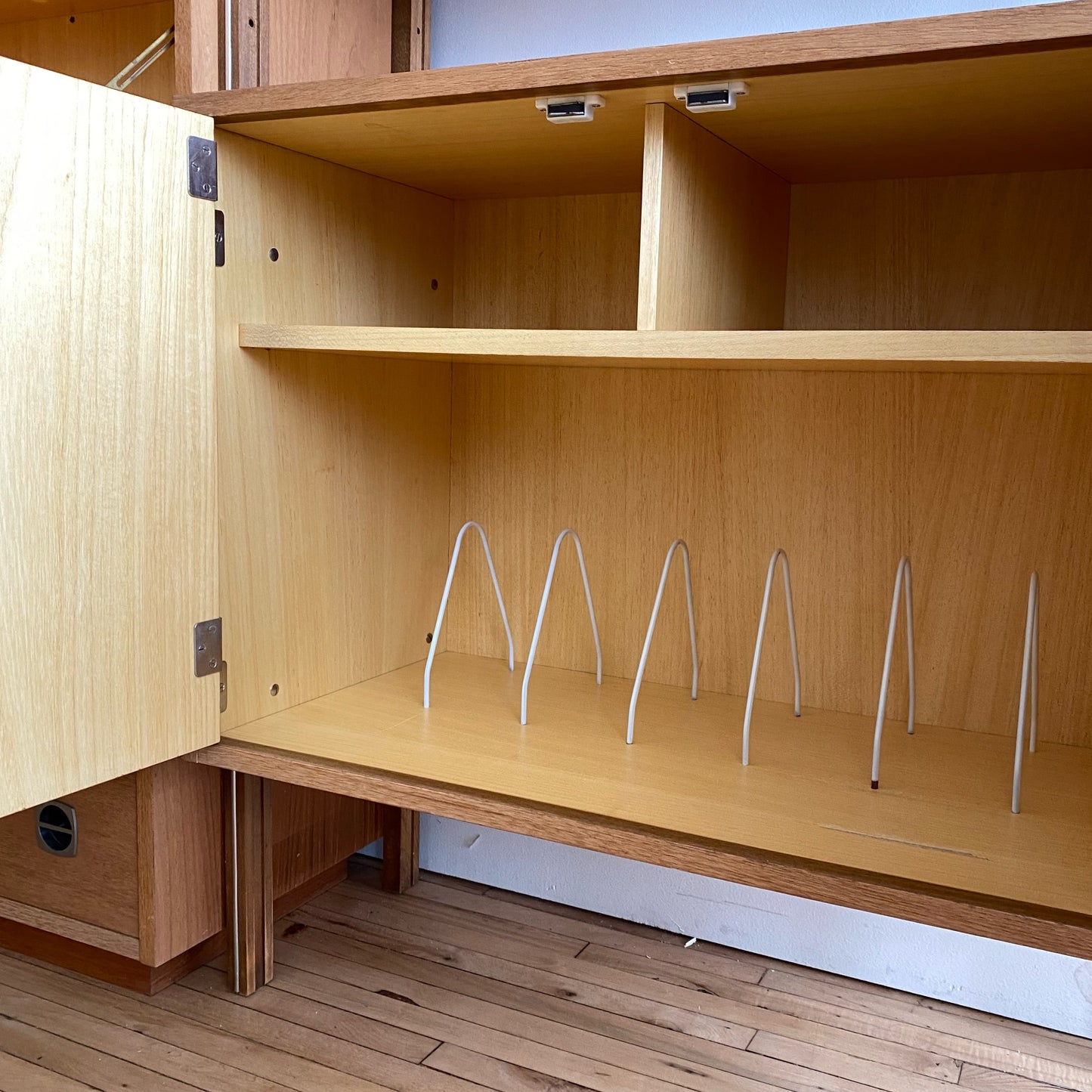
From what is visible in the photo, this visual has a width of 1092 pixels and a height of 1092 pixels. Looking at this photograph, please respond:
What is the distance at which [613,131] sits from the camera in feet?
3.42

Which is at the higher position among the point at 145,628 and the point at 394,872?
the point at 145,628

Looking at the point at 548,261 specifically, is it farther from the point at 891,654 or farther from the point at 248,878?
the point at 248,878

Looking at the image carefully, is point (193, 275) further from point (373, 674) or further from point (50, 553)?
point (373, 674)

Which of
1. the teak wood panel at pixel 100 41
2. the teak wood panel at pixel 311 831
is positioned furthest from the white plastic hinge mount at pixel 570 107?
the teak wood panel at pixel 311 831

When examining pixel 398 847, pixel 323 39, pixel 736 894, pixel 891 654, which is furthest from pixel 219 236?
pixel 736 894

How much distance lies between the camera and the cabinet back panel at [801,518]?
3.95 ft

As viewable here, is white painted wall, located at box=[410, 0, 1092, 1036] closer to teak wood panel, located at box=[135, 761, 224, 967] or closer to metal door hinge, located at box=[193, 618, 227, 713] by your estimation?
teak wood panel, located at box=[135, 761, 224, 967]

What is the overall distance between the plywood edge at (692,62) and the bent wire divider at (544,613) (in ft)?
1.64

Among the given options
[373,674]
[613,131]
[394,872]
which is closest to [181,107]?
[613,131]

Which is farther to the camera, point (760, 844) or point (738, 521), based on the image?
point (738, 521)

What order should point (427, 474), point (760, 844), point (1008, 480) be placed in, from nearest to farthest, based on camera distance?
1. point (760, 844)
2. point (1008, 480)
3. point (427, 474)

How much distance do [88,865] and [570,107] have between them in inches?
39.7

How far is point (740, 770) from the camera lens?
1077 millimetres

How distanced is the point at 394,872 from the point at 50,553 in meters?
0.92
